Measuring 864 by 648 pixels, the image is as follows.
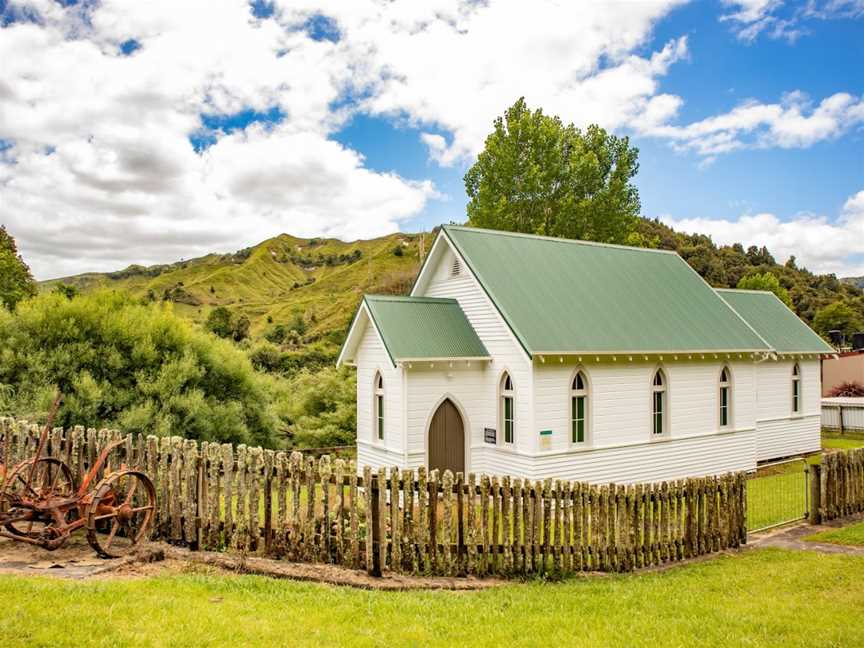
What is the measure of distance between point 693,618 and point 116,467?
9.13m

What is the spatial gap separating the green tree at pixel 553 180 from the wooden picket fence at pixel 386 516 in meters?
30.9

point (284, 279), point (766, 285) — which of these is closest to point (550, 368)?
point (766, 285)

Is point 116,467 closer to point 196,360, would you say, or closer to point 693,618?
point 693,618

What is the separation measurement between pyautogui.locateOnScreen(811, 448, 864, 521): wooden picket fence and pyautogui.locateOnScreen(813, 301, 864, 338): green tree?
267 feet

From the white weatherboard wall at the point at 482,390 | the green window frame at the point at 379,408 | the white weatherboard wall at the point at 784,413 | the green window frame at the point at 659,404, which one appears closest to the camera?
the white weatherboard wall at the point at 482,390

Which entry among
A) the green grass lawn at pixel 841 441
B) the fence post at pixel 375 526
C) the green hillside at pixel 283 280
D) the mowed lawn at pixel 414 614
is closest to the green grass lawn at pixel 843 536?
the mowed lawn at pixel 414 614

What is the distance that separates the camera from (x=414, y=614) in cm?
728

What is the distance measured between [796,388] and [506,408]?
16086mm

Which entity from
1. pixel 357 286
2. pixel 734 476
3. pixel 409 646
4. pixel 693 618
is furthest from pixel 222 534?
pixel 357 286

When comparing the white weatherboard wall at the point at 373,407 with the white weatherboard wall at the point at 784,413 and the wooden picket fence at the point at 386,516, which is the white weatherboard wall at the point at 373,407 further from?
the white weatherboard wall at the point at 784,413

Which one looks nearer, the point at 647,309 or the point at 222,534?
the point at 222,534

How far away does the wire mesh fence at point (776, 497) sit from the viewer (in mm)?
14344

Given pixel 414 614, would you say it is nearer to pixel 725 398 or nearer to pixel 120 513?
pixel 120 513

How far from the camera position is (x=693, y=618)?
7.39 metres
